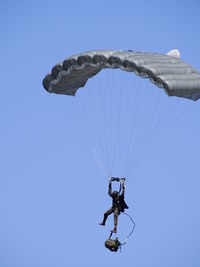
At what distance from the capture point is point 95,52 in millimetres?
38812

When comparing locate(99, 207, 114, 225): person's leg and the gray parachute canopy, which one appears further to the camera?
locate(99, 207, 114, 225): person's leg

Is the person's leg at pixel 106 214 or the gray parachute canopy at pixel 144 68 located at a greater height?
the gray parachute canopy at pixel 144 68

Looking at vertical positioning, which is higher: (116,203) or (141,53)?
(141,53)

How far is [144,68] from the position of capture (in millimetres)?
37531

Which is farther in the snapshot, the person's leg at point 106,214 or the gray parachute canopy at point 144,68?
the person's leg at point 106,214

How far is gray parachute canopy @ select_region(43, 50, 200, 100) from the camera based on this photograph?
37.5 m

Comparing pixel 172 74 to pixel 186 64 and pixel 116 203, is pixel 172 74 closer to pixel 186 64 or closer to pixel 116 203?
pixel 186 64

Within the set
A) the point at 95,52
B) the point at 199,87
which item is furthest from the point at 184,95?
the point at 95,52

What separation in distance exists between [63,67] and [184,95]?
13.4 feet

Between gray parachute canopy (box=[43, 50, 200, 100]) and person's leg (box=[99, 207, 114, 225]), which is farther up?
gray parachute canopy (box=[43, 50, 200, 100])

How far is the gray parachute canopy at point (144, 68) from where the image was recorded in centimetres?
3747

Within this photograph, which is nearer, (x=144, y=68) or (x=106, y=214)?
(x=144, y=68)

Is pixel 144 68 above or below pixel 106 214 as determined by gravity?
above

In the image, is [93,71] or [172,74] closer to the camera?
[172,74]
